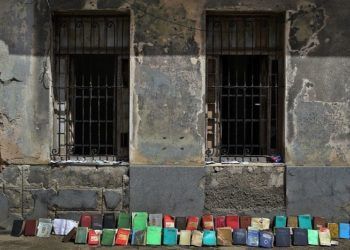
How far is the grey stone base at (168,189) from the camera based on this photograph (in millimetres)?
6734

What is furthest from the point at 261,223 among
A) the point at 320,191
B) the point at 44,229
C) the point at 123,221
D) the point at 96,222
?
the point at 44,229

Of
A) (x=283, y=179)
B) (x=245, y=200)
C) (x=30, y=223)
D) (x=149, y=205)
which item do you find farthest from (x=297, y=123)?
(x=30, y=223)

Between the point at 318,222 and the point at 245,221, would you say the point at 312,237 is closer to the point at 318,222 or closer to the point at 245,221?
the point at 318,222

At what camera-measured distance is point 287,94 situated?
6.77m

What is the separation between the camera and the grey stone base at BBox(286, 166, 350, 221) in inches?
266

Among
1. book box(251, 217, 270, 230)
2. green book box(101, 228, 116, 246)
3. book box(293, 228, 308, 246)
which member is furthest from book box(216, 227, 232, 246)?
green book box(101, 228, 116, 246)

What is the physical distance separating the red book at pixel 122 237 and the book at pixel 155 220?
13.7 inches

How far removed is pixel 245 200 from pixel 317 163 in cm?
103

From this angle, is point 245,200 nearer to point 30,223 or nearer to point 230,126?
point 230,126

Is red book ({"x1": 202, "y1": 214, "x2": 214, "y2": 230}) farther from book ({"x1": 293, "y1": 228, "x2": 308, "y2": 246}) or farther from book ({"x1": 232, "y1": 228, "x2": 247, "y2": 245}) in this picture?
book ({"x1": 293, "y1": 228, "x2": 308, "y2": 246})

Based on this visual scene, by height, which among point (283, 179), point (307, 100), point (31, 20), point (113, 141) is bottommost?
point (283, 179)

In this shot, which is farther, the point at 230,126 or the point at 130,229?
the point at 230,126

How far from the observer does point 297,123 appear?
6773 mm

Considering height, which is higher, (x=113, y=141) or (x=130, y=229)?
(x=113, y=141)
